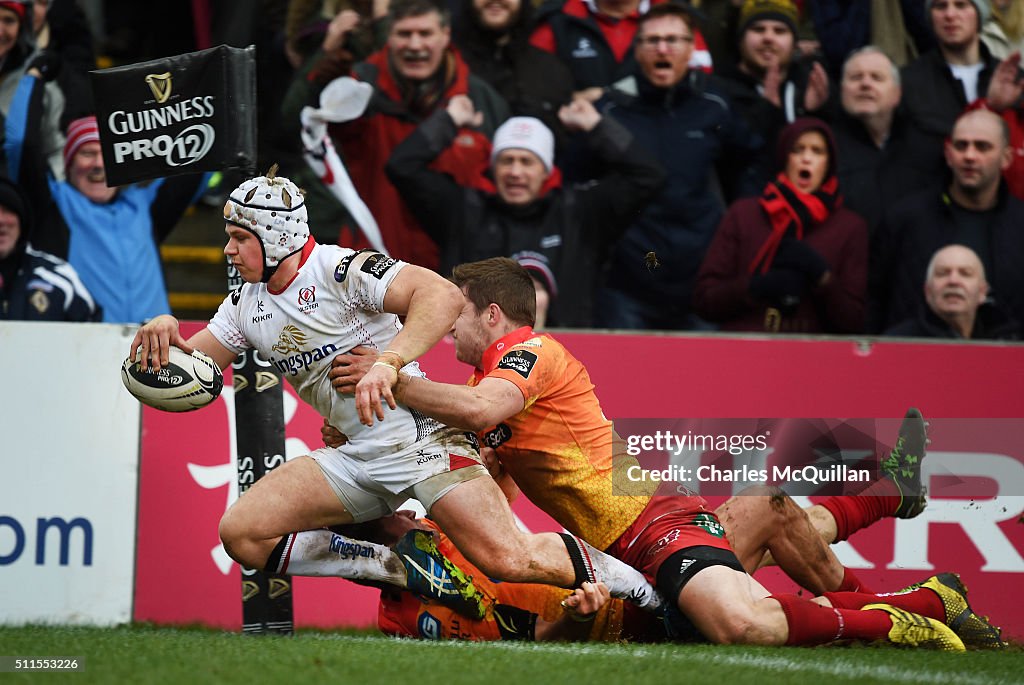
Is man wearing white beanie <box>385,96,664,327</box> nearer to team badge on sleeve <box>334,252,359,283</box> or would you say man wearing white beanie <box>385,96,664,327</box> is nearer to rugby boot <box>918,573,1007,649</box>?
team badge on sleeve <box>334,252,359,283</box>

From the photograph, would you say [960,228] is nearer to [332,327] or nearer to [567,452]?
[567,452]

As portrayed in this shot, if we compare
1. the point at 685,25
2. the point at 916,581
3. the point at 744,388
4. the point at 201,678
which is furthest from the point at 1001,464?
the point at 201,678

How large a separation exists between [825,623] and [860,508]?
3.89 feet

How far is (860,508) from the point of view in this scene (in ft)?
21.3

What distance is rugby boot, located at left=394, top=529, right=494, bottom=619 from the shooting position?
558 centimetres

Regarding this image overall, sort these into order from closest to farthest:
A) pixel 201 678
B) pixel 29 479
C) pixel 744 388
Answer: pixel 201 678, pixel 29 479, pixel 744 388

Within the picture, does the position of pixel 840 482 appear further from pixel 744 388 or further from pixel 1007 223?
pixel 1007 223

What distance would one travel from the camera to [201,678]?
13.9 ft

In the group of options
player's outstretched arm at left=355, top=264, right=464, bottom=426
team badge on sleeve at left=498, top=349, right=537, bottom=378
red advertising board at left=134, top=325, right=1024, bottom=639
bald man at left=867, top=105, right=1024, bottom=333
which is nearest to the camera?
player's outstretched arm at left=355, top=264, right=464, bottom=426

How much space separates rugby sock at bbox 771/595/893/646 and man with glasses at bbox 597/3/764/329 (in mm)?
2643

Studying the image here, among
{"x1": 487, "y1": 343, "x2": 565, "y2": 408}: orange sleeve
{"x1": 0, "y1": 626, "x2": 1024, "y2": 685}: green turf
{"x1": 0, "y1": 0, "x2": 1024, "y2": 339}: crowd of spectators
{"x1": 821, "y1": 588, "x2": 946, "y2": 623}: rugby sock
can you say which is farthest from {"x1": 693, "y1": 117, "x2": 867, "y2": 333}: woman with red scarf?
{"x1": 0, "y1": 626, "x2": 1024, "y2": 685}: green turf

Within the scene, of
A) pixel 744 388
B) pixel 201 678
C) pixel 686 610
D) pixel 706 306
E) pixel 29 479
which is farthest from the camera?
pixel 706 306

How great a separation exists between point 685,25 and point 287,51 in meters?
2.40

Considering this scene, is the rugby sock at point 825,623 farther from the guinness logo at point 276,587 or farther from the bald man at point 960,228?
the bald man at point 960,228
